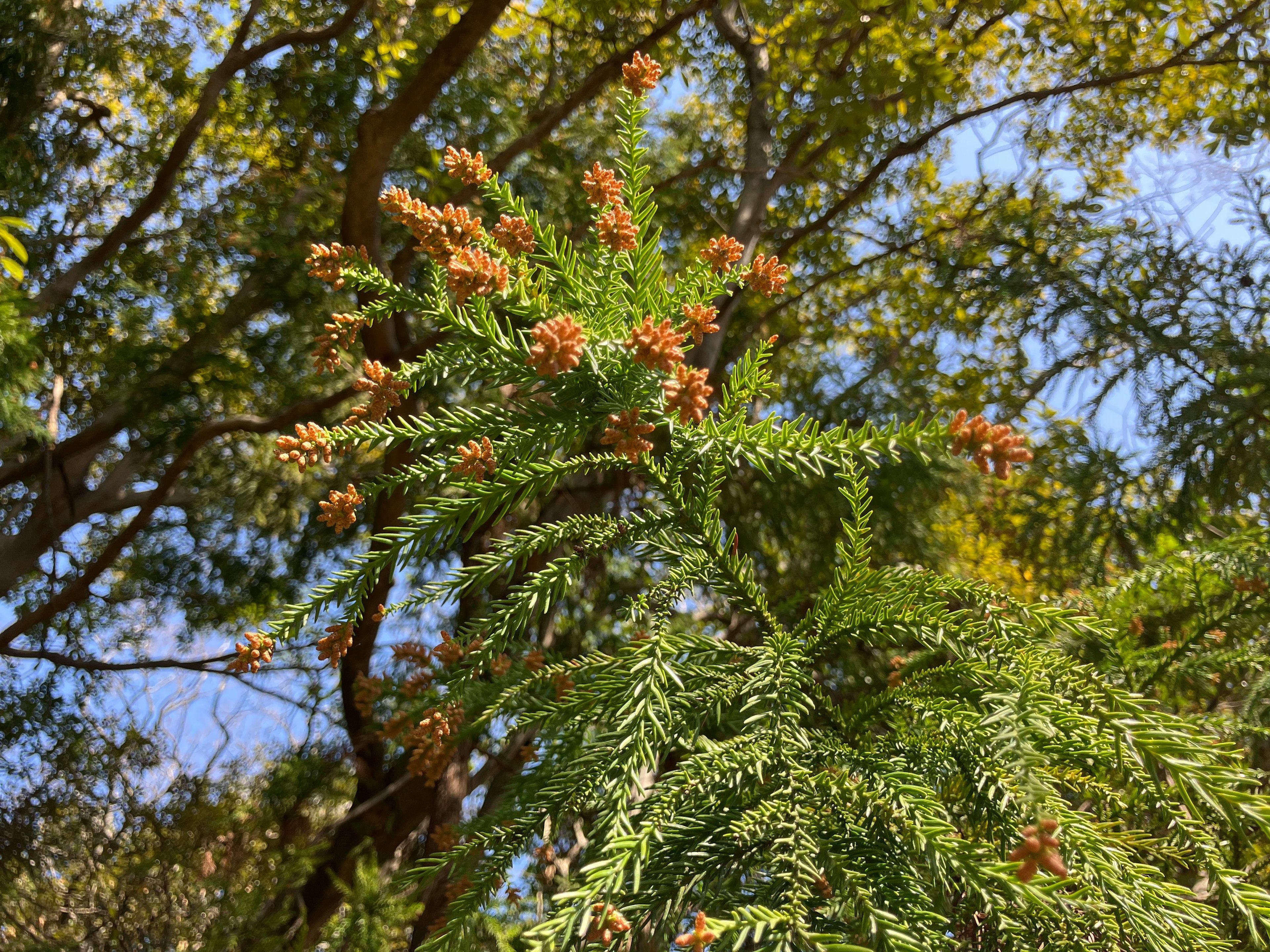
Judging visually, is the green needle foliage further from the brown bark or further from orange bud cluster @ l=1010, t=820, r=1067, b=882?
the brown bark

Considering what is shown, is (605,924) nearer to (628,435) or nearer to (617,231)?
(628,435)

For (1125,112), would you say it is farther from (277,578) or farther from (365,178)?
(277,578)

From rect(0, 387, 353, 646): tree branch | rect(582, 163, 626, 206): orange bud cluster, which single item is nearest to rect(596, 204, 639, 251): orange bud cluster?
rect(582, 163, 626, 206): orange bud cluster

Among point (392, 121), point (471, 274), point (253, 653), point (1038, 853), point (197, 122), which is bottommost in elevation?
point (1038, 853)

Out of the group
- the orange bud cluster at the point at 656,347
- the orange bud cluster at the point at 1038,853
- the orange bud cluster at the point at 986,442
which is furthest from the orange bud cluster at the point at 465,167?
the orange bud cluster at the point at 1038,853

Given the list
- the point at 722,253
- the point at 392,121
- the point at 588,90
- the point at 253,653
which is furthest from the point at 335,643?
the point at 588,90

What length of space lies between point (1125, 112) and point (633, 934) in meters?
5.54

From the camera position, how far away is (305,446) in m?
1.18

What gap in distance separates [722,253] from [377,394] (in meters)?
0.63

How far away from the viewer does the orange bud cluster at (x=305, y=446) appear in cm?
115

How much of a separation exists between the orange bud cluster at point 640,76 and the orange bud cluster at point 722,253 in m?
0.29

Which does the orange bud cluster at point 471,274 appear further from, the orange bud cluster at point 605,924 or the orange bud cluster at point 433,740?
the orange bud cluster at point 605,924

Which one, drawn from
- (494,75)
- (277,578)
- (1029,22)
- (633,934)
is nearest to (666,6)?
(494,75)

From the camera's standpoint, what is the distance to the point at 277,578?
507cm
